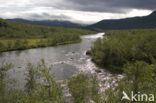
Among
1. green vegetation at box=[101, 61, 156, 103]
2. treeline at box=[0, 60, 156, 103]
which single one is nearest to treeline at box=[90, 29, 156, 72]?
green vegetation at box=[101, 61, 156, 103]

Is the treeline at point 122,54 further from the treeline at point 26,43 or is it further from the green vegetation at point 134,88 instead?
the treeline at point 26,43

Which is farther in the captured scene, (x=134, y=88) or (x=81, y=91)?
(x=134, y=88)

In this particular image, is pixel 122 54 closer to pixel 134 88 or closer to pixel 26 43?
pixel 134 88

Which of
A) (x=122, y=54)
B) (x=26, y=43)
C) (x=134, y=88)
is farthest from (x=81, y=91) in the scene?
(x=26, y=43)

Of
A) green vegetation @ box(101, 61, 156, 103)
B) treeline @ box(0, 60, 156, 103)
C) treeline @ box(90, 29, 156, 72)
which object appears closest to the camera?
treeline @ box(0, 60, 156, 103)

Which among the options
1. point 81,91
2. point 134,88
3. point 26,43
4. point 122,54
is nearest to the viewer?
point 81,91

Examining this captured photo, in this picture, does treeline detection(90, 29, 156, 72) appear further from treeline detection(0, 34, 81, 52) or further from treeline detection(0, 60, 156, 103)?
treeline detection(0, 34, 81, 52)

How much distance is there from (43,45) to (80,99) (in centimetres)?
10442

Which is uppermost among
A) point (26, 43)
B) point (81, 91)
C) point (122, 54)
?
point (81, 91)

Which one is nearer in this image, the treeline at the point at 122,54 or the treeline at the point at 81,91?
the treeline at the point at 81,91

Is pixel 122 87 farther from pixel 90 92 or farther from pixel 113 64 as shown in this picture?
pixel 113 64

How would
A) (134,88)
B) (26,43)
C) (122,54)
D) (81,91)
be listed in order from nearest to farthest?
(81,91) → (134,88) → (122,54) → (26,43)

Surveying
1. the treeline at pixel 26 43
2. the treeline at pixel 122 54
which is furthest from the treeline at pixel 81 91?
the treeline at pixel 26 43

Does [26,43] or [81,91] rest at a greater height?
[81,91]
